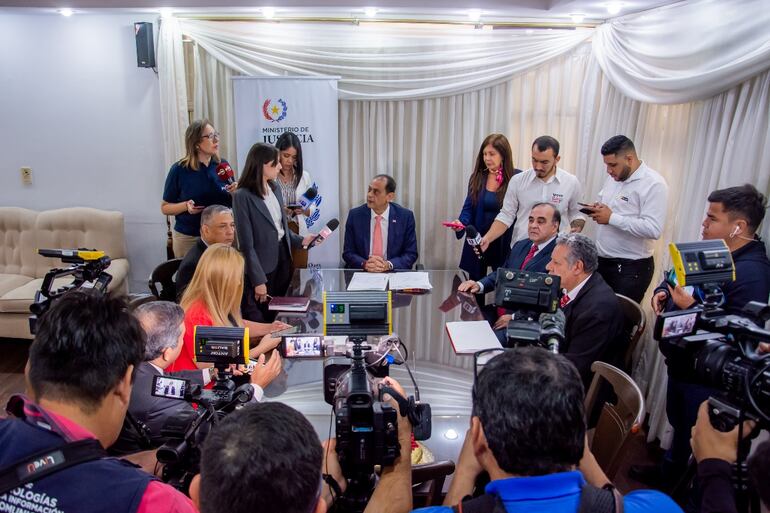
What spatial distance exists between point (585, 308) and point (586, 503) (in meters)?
1.45

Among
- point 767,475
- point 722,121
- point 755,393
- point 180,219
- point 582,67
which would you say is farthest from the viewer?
point 582,67

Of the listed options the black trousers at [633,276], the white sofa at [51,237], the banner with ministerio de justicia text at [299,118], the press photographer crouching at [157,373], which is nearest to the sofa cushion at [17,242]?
the white sofa at [51,237]

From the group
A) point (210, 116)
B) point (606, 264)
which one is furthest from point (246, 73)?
point (606, 264)

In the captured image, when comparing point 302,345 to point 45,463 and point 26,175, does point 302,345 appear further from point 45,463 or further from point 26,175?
point 26,175

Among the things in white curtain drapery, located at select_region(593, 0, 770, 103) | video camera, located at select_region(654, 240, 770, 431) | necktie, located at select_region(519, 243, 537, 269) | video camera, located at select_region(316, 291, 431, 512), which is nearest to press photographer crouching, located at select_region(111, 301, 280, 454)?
video camera, located at select_region(316, 291, 431, 512)

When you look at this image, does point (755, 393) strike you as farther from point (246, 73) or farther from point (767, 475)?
point (246, 73)

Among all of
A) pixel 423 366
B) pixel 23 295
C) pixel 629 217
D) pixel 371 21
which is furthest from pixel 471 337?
pixel 23 295

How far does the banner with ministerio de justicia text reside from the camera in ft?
13.4

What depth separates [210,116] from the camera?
439 centimetres

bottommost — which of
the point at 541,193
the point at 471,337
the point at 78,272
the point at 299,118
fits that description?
the point at 471,337

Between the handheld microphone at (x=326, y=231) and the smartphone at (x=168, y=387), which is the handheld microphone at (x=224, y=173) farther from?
the smartphone at (x=168, y=387)

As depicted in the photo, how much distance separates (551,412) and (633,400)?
96cm

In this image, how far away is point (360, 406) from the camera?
1.28 m

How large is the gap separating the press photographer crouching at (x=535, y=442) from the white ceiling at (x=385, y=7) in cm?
318
